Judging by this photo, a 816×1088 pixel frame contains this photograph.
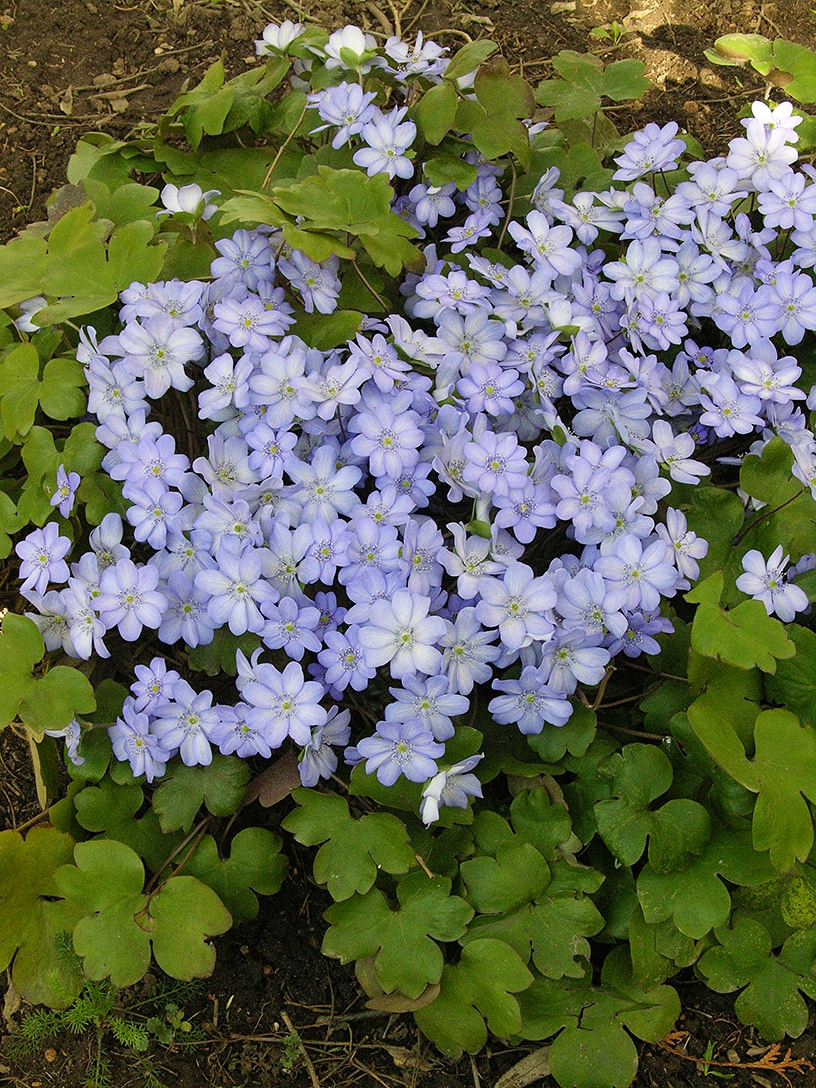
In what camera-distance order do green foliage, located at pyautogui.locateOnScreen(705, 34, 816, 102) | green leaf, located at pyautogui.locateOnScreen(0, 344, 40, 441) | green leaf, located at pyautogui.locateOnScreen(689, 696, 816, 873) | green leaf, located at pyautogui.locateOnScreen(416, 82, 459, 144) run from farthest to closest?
1. green foliage, located at pyautogui.locateOnScreen(705, 34, 816, 102)
2. green leaf, located at pyautogui.locateOnScreen(416, 82, 459, 144)
3. green leaf, located at pyautogui.locateOnScreen(0, 344, 40, 441)
4. green leaf, located at pyautogui.locateOnScreen(689, 696, 816, 873)

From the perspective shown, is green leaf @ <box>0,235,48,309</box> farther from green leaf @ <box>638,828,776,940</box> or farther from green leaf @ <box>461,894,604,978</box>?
green leaf @ <box>638,828,776,940</box>

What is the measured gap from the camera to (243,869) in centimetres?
187

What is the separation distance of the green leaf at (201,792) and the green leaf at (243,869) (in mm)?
62

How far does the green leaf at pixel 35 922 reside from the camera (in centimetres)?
184

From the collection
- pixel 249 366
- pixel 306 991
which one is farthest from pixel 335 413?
pixel 306 991

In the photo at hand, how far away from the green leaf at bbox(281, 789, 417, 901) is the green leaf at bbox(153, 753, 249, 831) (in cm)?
13

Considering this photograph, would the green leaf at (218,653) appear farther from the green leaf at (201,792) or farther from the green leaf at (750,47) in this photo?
the green leaf at (750,47)

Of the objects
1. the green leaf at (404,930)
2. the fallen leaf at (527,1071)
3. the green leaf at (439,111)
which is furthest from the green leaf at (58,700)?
the green leaf at (439,111)

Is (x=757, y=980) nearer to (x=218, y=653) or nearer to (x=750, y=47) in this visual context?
(x=218, y=653)

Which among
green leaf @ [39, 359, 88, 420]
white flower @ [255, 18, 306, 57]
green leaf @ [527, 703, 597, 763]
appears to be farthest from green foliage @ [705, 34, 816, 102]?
green leaf @ [39, 359, 88, 420]

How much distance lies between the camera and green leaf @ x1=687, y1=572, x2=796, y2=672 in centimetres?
167

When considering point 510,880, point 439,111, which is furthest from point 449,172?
point 510,880

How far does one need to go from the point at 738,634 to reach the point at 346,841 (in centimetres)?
79

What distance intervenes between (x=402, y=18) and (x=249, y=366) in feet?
6.96
